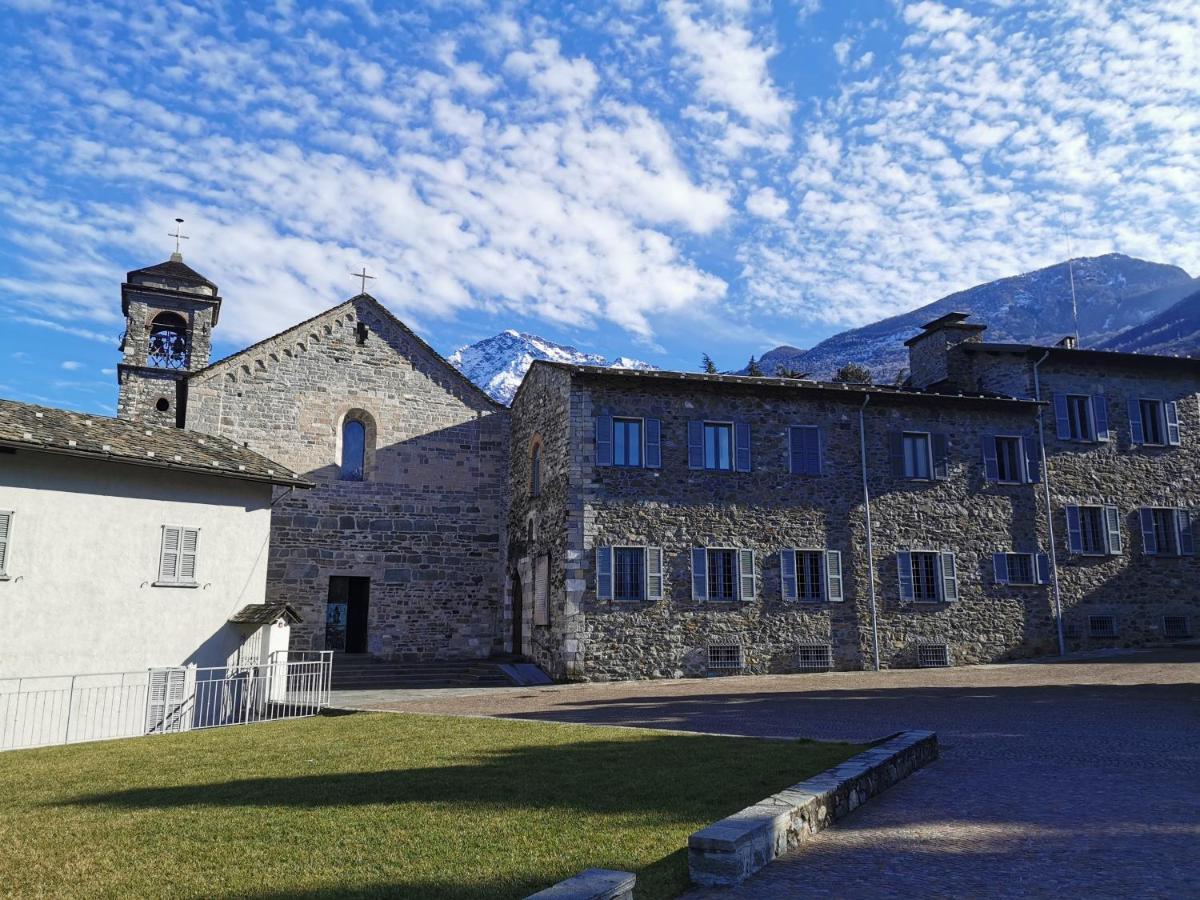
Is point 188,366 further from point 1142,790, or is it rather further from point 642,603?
point 1142,790

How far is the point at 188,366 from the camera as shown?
27906 mm

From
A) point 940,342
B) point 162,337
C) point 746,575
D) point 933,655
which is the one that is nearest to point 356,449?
point 162,337

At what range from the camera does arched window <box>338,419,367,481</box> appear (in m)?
26.6

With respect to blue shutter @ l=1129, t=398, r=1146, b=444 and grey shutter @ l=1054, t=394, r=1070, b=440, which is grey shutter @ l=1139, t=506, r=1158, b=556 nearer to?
blue shutter @ l=1129, t=398, r=1146, b=444

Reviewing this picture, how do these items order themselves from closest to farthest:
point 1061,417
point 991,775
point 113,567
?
point 991,775 → point 113,567 → point 1061,417

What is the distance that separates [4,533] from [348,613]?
1048 cm

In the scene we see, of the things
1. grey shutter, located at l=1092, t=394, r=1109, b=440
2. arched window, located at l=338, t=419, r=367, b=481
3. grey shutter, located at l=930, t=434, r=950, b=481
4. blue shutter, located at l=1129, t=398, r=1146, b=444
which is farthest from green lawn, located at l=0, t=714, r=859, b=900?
blue shutter, located at l=1129, t=398, r=1146, b=444

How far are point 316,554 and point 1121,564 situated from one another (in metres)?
24.2

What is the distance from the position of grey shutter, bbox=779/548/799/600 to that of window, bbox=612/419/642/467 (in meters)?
4.70

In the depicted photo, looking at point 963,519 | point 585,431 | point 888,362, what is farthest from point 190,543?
point 888,362

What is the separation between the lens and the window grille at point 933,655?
77.9 feet

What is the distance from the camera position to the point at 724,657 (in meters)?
22.2

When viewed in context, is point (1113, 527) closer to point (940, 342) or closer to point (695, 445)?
point (940, 342)

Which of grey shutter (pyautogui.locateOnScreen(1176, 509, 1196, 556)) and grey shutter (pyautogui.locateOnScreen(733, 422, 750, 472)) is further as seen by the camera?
grey shutter (pyautogui.locateOnScreen(1176, 509, 1196, 556))
